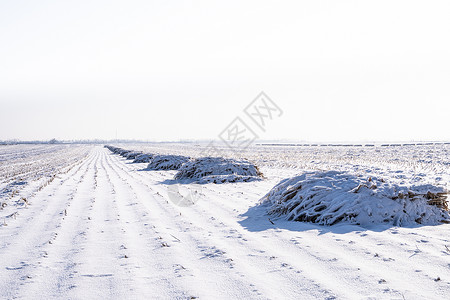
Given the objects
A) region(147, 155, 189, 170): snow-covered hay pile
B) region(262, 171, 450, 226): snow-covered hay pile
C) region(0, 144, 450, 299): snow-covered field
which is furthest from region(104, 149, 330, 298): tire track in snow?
region(147, 155, 189, 170): snow-covered hay pile

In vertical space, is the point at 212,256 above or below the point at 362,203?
below

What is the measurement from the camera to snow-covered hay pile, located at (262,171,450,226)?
21.5ft

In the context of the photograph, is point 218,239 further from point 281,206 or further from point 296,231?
point 281,206

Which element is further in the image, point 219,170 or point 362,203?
point 219,170

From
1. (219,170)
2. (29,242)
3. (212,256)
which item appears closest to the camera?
(212,256)

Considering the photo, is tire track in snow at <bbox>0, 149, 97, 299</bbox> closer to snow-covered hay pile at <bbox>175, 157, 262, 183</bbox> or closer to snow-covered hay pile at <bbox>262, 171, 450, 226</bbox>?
snow-covered hay pile at <bbox>262, 171, 450, 226</bbox>

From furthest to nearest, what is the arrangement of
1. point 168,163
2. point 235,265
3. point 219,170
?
point 168,163 → point 219,170 → point 235,265

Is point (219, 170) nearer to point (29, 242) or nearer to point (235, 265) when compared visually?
point (29, 242)

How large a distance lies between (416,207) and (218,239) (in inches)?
162

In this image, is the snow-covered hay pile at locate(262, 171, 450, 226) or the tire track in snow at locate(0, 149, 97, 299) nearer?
the tire track in snow at locate(0, 149, 97, 299)

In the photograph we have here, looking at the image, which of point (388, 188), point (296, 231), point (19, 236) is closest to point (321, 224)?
point (296, 231)

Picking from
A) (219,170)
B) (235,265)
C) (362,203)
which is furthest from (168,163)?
(235,265)

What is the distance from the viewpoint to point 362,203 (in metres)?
6.75

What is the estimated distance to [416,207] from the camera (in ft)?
22.1
